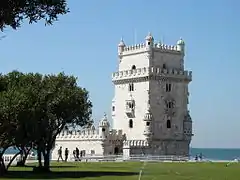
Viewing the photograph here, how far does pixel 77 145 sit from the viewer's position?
368ft

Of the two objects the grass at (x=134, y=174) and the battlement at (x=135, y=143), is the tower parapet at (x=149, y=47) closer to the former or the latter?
the battlement at (x=135, y=143)

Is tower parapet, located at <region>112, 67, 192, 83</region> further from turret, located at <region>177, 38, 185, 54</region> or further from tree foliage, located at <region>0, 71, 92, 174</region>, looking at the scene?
tree foliage, located at <region>0, 71, 92, 174</region>

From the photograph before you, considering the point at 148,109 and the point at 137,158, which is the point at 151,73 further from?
the point at 137,158

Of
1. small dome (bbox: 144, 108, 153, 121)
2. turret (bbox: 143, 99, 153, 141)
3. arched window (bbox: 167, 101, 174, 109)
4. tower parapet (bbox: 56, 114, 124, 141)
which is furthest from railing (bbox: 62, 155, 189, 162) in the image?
arched window (bbox: 167, 101, 174, 109)

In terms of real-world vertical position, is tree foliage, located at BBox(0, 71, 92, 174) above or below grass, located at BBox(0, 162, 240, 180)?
above

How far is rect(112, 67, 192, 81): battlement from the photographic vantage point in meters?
107

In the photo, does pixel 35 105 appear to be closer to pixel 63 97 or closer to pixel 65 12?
pixel 63 97

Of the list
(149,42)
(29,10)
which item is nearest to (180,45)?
(149,42)

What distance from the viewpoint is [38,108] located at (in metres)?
55.0

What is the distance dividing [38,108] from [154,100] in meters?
53.7

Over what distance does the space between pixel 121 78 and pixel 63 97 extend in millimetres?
53287

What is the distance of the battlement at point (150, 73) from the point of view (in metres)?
107

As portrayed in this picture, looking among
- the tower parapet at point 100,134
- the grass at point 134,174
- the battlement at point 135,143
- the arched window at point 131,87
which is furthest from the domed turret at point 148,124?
the grass at point 134,174

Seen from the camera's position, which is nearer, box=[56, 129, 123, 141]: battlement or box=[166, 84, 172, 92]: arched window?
box=[56, 129, 123, 141]: battlement
